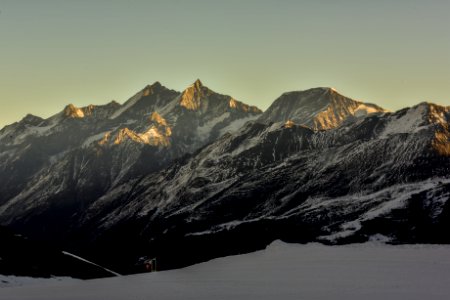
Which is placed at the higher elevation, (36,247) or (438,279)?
(36,247)

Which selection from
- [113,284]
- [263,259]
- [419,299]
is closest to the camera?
[419,299]

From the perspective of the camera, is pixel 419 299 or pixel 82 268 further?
pixel 82 268

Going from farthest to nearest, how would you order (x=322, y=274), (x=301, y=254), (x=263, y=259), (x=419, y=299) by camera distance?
1. (x=301, y=254)
2. (x=263, y=259)
3. (x=322, y=274)
4. (x=419, y=299)

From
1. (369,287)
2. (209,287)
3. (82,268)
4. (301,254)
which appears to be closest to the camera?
(369,287)

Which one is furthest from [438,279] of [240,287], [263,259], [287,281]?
[263,259]

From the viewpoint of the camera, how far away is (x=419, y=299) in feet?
265

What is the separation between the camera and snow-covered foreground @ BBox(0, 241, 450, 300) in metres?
90.7

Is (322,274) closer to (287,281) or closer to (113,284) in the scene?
(287,281)

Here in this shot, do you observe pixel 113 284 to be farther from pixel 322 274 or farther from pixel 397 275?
pixel 397 275

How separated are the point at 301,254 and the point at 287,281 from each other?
75.3 m

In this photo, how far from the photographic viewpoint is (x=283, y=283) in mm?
107438

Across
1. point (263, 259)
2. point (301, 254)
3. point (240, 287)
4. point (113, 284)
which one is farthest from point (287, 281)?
point (301, 254)

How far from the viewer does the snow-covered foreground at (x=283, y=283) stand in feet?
298

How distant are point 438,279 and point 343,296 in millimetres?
27904
